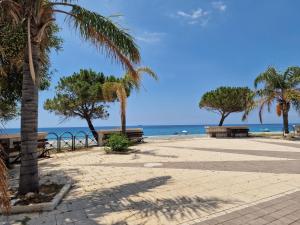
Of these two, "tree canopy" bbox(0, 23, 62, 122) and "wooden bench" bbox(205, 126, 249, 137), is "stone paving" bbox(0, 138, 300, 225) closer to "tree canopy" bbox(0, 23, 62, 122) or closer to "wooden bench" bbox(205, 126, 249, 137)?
"tree canopy" bbox(0, 23, 62, 122)

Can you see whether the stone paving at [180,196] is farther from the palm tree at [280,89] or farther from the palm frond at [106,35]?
the palm tree at [280,89]

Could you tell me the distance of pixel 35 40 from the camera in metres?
6.23

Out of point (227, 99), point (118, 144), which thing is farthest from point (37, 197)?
point (227, 99)

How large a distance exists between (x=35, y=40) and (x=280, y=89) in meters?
21.6

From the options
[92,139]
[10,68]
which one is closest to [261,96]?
[92,139]

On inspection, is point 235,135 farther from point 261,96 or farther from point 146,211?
point 146,211

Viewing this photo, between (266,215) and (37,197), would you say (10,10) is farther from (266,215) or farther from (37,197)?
(266,215)

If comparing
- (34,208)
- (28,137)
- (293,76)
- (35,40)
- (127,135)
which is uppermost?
(293,76)

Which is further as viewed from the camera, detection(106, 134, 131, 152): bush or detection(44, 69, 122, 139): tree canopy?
detection(44, 69, 122, 139): tree canopy

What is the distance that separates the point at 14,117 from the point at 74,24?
10.5 meters

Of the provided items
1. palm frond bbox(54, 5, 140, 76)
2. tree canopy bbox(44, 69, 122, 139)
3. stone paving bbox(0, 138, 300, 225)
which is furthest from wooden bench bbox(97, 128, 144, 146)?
palm frond bbox(54, 5, 140, 76)

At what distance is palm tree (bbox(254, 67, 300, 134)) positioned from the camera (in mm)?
22797

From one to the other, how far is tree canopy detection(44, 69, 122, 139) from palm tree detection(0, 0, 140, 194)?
12.9m

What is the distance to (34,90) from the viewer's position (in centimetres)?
620
